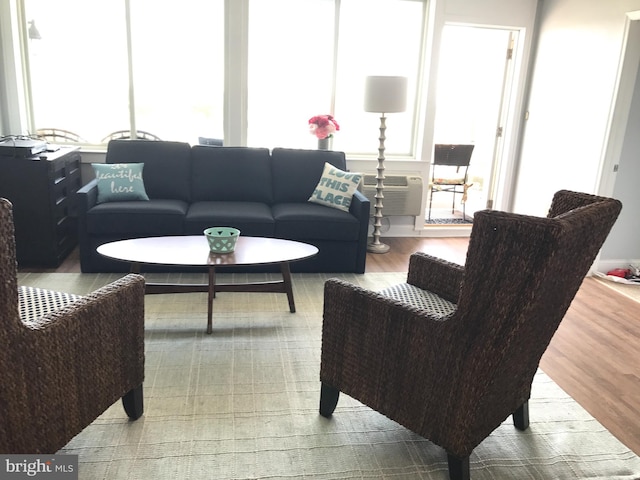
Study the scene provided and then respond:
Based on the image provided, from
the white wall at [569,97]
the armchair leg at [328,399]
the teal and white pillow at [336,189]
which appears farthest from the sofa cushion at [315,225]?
the white wall at [569,97]

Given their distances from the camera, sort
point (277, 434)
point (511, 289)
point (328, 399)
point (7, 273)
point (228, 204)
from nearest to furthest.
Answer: point (7, 273), point (511, 289), point (277, 434), point (328, 399), point (228, 204)

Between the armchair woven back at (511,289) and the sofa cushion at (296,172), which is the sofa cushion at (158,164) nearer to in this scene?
the sofa cushion at (296,172)

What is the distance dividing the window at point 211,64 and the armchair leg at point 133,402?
3.25 meters

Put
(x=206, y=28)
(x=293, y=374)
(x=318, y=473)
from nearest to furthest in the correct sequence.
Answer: (x=318, y=473) < (x=293, y=374) < (x=206, y=28)

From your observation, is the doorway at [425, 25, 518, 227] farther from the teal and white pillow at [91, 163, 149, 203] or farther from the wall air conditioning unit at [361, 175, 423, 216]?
the teal and white pillow at [91, 163, 149, 203]

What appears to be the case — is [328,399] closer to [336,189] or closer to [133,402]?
[133,402]

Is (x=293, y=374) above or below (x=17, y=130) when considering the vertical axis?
below

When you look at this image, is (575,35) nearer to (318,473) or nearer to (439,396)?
(439,396)

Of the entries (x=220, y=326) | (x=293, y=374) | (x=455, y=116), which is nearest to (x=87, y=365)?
(x=293, y=374)

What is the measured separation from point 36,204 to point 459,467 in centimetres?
335

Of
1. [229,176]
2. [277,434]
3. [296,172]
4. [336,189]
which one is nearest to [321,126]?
[296,172]

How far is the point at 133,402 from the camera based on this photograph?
2061mm

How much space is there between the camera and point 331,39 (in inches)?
193

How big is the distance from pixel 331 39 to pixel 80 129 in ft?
8.29
